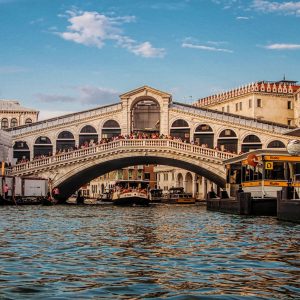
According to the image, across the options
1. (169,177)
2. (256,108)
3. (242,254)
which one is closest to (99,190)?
(169,177)

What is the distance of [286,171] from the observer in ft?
87.1

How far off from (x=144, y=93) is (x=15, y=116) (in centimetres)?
2488

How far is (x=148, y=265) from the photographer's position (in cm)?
980

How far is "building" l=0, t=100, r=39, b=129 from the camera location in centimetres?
7006

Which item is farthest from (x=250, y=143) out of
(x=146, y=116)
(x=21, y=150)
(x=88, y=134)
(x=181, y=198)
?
(x=21, y=150)

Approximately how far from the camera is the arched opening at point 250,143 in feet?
157

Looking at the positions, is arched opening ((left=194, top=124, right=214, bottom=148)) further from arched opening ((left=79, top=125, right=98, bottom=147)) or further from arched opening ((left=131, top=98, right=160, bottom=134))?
arched opening ((left=79, top=125, right=98, bottom=147))

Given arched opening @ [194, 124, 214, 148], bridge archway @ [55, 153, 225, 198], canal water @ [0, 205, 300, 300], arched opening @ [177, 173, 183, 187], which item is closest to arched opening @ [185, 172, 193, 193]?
arched opening @ [177, 173, 183, 187]

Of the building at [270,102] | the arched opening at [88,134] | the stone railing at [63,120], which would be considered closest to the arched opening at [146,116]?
the stone railing at [63,120]

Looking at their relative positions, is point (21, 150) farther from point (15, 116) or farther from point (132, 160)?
point (15, 116)

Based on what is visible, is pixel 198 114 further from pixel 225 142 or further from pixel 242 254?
pixel 242 254

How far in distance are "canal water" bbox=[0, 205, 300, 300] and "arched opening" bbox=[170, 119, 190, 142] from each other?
33.8 m

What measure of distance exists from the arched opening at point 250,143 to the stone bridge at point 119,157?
505 centimetres

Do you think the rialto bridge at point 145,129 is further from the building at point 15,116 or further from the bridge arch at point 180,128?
the building at point 15,116
